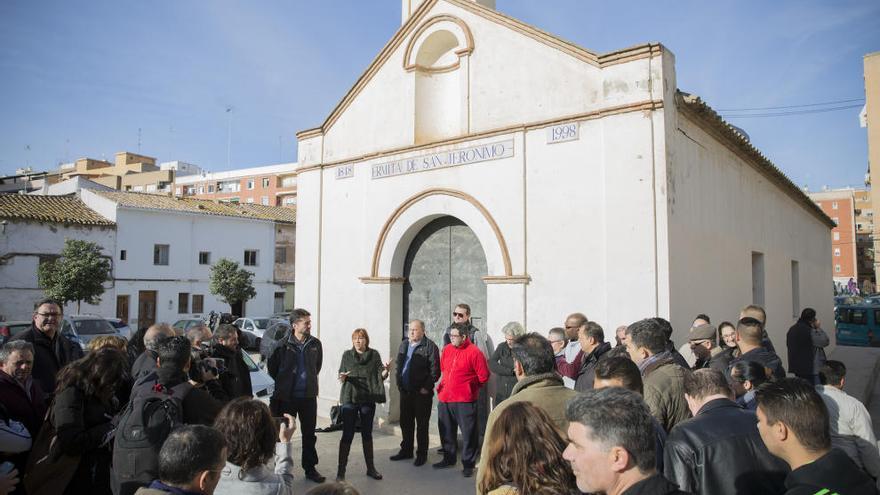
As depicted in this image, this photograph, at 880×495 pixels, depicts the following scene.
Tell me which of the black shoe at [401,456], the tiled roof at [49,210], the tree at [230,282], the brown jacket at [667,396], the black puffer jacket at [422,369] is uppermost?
the tiled roof at [49,210]

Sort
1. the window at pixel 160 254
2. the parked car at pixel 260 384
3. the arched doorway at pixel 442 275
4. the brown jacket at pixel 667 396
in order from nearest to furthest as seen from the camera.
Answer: the brown jacket at pixel 667 396 < the arched doorway at pixel 442 275 < the parked car at pixel 260 384 < the window at pixel 160 254

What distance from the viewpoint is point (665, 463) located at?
115 inches

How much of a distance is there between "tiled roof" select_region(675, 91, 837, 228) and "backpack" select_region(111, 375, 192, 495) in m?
6.31

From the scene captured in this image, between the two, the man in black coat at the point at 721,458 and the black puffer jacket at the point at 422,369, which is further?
the black puffer jacket at the point at 422,369

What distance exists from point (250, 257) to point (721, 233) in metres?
27.5

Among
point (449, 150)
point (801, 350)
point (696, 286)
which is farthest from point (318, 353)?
point (801, 350)

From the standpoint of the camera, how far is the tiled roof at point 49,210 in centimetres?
2449

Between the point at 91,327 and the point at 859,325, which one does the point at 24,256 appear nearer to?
the point at 91,327

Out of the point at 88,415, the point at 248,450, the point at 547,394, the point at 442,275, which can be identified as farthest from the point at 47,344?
the point at 442,275

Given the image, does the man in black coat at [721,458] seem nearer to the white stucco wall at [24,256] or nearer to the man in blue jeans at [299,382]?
the man in blue jeans at [299,382]

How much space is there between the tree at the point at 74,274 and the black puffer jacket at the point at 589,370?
23679 mm

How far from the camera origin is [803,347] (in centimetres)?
783

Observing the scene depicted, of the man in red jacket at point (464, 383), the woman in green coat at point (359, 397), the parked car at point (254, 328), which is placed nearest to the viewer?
the woman in green coat at point (359, 397)

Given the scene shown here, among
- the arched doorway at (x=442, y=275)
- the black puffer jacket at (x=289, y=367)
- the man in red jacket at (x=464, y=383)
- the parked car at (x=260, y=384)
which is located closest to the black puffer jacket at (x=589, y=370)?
the man in red jacket at (x=464, y=383)
